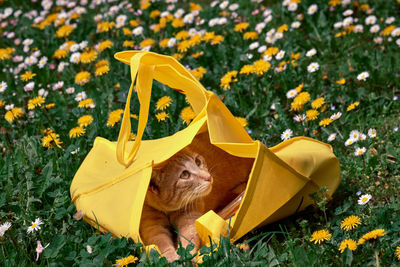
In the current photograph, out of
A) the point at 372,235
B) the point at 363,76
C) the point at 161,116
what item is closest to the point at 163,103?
the point at 161,116

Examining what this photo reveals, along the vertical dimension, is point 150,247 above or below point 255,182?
below

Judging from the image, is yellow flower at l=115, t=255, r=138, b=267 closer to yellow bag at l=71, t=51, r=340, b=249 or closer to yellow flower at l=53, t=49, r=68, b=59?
yellow bag at l=71, t=51, r=340, b=249

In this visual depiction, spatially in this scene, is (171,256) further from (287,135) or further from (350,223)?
(287,135)

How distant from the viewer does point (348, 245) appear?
6.13 feet

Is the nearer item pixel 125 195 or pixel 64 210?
pixel 125 195

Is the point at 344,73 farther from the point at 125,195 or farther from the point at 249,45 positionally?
the point at 125,195

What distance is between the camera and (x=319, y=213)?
231cm

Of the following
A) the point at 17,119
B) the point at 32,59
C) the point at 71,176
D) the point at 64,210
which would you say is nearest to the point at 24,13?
the point at 32,59

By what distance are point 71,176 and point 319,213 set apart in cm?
114

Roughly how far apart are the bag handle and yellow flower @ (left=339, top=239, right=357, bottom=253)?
73cm

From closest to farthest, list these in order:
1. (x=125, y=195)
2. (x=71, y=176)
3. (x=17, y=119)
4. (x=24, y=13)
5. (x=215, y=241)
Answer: (x=215, y=241) < (x=125, y=195) < (x=71, y=176) < (x=17, y=119) < (x=24, y=13)

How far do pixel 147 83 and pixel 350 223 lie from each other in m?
0.90

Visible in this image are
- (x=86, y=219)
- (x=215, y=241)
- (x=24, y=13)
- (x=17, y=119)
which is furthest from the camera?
(x=24, y=13)

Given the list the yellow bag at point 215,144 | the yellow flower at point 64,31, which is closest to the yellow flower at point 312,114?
the yellow bag at point 215,144
